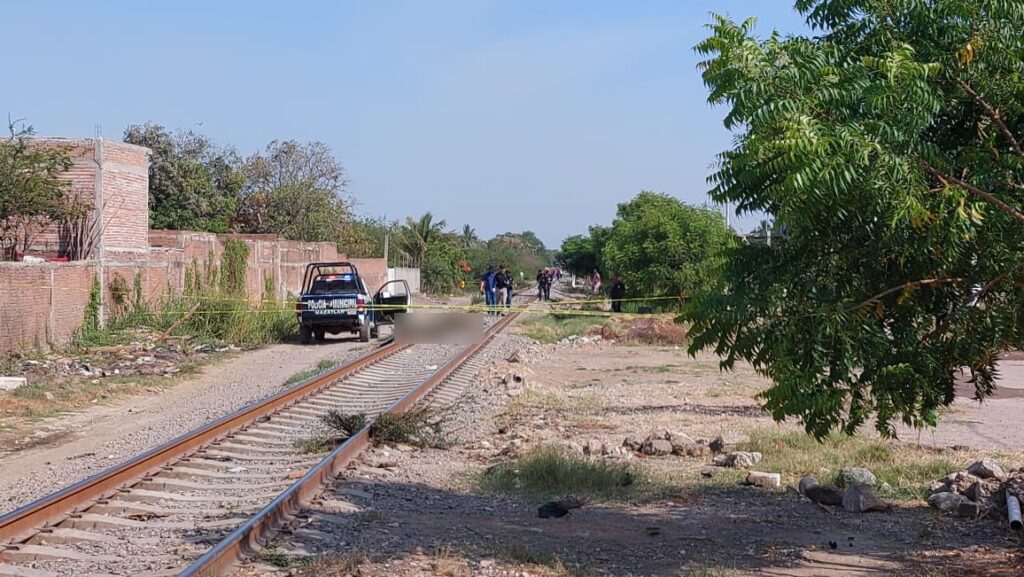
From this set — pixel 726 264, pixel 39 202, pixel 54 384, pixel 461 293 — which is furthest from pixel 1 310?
pixel 461 293

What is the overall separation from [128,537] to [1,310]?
12953mm

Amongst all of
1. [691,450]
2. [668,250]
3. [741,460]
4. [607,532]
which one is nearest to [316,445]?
[691,450]

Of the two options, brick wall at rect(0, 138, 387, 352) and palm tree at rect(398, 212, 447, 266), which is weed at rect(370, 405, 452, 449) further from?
palm tree at rect(398, 212, 447, 266)

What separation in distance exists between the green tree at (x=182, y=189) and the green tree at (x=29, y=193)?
23465mm

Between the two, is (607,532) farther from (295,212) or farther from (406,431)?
(295,212)

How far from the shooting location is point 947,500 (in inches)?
350

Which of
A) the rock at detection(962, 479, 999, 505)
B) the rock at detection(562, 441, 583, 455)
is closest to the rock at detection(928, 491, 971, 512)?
the rock at detection(962, 479, 999, 505)

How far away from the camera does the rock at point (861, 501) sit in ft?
29.2

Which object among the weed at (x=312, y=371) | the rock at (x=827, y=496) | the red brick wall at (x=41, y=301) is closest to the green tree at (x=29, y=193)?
the red brick wall at (x=41, y=301)

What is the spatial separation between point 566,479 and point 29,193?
18468 millimetres

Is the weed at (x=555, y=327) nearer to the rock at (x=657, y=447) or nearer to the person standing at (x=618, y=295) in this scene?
the person standing at (x=618, y=295)

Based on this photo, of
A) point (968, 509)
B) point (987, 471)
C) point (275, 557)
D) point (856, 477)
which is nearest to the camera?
point (275, 557)

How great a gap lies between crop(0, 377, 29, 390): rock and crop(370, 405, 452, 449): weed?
734 centimetres

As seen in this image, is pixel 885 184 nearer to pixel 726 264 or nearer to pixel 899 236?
pixel 899 236
